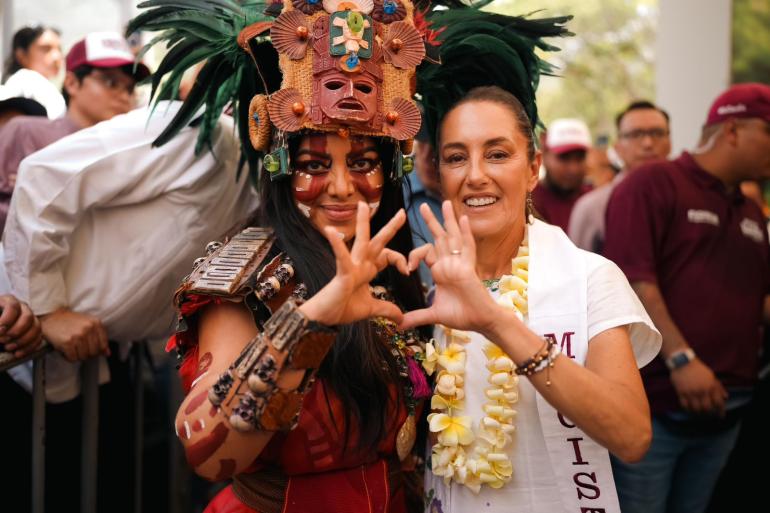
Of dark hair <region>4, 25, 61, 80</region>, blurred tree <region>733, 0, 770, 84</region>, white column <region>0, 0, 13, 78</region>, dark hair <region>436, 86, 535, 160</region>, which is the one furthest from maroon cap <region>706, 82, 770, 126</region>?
white column <region>0, 0, 13, 78</region>

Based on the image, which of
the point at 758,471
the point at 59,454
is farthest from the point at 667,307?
the point at 59,454

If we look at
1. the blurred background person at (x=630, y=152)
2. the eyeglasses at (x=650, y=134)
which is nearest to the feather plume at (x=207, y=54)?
the blurred background person at (x=630, y=152)

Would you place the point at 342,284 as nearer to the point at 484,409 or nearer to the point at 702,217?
the point at 484,409

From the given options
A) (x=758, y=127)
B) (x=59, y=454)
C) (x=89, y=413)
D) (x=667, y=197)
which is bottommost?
(x=59, y=454)

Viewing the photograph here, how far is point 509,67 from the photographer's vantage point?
2906 millimetres

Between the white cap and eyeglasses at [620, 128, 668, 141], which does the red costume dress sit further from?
the white cap

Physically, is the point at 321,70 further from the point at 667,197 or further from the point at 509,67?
the point at 667,197

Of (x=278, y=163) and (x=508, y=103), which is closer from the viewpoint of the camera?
(x=278, y=163)

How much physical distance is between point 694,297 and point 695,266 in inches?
5.8

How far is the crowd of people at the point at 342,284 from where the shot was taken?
2111mm

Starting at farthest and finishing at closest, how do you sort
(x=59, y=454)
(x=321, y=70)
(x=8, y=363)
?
(x=59, y=454), (x=8, y=363), (x=321, y=70)

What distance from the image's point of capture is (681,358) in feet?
12.1

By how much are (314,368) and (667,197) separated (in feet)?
8.19

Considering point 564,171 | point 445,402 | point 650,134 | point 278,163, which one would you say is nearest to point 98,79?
point 278,163
